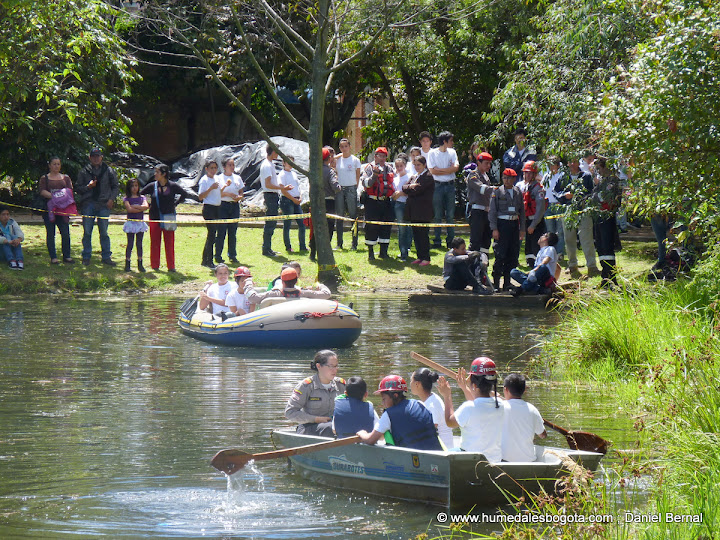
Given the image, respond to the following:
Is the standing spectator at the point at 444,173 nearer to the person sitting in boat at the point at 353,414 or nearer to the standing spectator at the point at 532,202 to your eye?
the standing spectator at the point at 532,202

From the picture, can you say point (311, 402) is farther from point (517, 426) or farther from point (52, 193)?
point (52, 193)

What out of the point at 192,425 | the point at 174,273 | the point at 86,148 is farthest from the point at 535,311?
the point at 86,148

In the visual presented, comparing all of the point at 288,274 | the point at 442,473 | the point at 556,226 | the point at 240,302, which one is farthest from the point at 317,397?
the point at 556,226

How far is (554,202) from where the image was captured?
21703 millimetres

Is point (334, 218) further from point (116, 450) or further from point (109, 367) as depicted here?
point (116, 450)

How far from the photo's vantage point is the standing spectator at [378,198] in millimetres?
23875

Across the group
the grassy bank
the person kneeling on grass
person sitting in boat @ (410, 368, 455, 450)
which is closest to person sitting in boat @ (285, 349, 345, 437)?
person sitting in boat @ (410, 368, 455, 450)

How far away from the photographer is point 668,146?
39.5 feet

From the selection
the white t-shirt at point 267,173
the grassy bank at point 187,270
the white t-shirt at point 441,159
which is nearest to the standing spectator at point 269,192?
the white t-shirt at point 267,173

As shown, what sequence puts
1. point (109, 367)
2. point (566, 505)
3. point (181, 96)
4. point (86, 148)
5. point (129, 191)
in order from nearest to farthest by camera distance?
point (566, 505) → point (109, 367) → point (129, 191) → point (86, 148) → point (181, 96)

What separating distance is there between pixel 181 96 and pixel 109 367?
80.9 ft

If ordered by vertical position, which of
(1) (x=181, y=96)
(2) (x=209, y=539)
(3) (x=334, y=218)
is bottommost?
(2) (x=209, y=539)

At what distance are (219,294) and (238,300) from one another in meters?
0.46

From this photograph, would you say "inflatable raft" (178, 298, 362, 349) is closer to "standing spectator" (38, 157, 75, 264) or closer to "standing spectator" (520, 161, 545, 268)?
"standing spectator" (520, 161, 545, 268)
